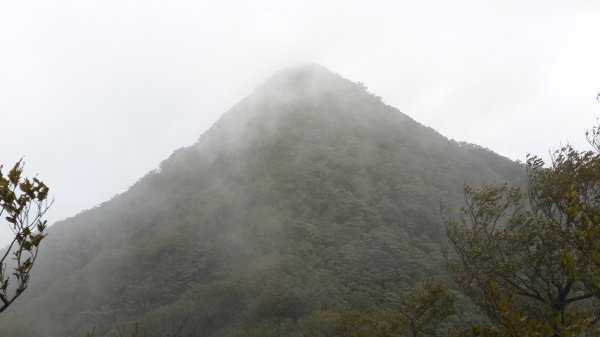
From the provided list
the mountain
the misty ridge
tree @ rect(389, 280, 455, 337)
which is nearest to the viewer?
tree @ rect(389, 280, 455, 337)

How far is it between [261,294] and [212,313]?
2.66 metres

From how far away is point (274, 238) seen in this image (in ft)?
84.7

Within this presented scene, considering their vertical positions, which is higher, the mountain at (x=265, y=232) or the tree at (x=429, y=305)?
the mountain at (x=265, y=232)

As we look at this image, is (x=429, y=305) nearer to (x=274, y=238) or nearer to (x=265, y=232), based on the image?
(x=274, y=238)

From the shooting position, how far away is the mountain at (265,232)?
21.2m

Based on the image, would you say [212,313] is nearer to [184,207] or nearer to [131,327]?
[131,327]

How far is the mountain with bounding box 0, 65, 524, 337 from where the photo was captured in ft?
69.5

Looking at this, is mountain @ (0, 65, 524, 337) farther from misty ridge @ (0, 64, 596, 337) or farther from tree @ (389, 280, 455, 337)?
tree @ (389, 280, 455, 337)

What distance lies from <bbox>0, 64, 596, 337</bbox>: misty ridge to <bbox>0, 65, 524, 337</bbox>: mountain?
0.35ft

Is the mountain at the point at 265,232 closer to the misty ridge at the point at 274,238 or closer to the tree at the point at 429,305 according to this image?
the misty ridge at the point at 274,238

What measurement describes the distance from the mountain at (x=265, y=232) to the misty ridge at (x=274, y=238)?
0.11 meters

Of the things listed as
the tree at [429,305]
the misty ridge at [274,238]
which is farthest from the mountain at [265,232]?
the tree at [429,305]

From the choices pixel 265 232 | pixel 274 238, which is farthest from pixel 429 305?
pixel 265 232

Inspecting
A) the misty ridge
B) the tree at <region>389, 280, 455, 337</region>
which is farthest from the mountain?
the tree at <region>389, 280, 455, 337</region>
